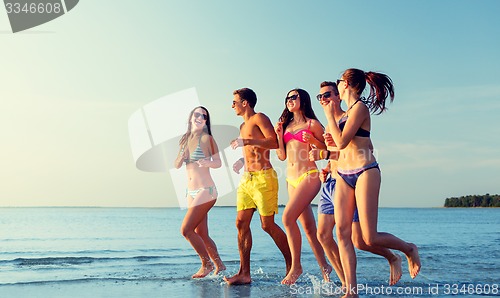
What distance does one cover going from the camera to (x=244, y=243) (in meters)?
8.59

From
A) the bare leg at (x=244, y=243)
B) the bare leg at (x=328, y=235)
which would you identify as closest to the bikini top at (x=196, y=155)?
the bare leg at (x=244, y=243)

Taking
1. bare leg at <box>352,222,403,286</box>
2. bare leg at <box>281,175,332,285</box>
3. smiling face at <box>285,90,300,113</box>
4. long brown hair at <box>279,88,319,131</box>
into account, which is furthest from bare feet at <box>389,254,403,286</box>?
smiling face at <box>285,90,300,113</box>

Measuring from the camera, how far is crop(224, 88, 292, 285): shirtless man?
27.6 feet

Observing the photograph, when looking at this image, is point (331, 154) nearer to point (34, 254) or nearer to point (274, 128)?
point (274, 128)

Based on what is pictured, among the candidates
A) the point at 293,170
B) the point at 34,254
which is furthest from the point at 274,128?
the point at 34,254

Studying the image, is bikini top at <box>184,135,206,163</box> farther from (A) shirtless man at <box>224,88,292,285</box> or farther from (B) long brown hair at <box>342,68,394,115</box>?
(B) long brown hair at <box>342,68,394,115</box>

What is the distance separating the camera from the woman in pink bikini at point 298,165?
7973mm

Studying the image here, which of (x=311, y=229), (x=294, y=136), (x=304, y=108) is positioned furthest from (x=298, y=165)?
(x=311, y=229)

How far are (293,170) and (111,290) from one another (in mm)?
2932

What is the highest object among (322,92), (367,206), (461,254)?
(322,92)

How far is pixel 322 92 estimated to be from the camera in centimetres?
733

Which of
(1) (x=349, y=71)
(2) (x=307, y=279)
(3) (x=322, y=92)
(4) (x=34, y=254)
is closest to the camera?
(1) (x=349, y=71)

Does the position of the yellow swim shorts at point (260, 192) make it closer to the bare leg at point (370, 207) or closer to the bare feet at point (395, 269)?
the bare feet at point (395, 269)

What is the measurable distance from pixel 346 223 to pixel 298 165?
1842 millimetres
